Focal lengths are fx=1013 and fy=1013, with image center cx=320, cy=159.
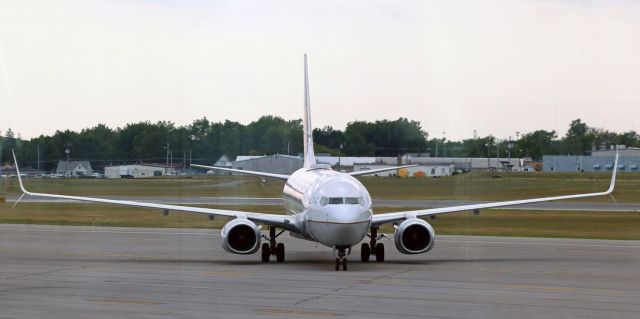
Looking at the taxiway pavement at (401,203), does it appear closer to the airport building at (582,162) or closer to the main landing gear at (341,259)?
the main landing gear at (341,259)

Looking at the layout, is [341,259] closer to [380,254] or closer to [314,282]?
[380,254]

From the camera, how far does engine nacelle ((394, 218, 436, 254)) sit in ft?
110

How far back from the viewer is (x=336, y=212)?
98.7 ft

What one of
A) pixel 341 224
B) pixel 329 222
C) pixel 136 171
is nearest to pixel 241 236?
pixel 329 222

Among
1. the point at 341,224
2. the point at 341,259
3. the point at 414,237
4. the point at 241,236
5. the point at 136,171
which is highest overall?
the point at 136,171

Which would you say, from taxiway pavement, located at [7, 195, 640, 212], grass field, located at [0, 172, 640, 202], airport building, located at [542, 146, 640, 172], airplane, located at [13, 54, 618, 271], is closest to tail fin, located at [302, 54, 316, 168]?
airplane, located at [13, 54, 618, 271]

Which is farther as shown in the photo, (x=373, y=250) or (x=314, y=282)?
(x=373, y=250)

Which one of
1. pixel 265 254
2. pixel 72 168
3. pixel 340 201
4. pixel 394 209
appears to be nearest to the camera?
pixel 340 201

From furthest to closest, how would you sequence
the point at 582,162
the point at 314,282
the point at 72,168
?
1. the point at 582,162
2. the point at 72,168
3. the point at 314,282

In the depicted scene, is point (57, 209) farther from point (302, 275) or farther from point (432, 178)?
point (302, 275)

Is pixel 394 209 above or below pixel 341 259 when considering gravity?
below

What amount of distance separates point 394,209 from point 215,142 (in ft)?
42.1

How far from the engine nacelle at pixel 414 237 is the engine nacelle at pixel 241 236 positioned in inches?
183

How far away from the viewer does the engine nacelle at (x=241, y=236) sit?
33156mm
